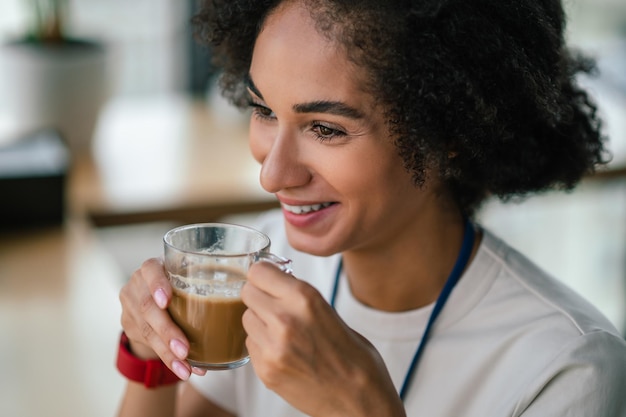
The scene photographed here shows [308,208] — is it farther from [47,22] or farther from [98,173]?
[47,22]

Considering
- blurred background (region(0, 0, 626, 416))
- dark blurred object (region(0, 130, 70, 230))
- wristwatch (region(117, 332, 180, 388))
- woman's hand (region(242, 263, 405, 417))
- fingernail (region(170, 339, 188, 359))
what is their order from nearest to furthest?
woman's hand (region(242, 263, 405, 417)) < fingernail (region(170, 339, 188, 359)) < wristwatch (region(117, 332, 180, 388)) < blurred background (region(0, 0, 626, 416)) < dark blurred object (region(0, 130, 70, 230))

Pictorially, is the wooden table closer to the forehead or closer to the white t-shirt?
the white t-shirt

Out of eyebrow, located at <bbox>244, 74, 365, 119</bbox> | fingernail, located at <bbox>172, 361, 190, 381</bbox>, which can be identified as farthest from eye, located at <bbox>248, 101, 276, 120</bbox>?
fingernail, located at <bbox>172, 361, 190, 381</bbox>

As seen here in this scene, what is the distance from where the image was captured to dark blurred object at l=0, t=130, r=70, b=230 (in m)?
2.35

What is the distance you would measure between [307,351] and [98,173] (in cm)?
179

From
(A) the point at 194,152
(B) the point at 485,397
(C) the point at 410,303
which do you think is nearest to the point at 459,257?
(C) the point at 410,303

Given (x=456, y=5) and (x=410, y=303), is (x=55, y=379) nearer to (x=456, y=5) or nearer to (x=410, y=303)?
(x=410, y=303)

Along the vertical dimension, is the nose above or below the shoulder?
above

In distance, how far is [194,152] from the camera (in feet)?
9.53

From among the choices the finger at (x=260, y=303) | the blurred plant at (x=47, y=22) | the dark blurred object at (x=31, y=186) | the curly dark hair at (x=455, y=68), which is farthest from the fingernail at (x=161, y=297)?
the blurred plant at (x=47, y=22)

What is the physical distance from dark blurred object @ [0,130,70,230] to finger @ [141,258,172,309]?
1.25 m

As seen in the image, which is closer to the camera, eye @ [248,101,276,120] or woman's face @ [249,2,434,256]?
woman's face @ [249,2,434,256]

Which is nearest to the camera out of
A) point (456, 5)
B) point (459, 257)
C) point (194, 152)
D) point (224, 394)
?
point (456, 5)

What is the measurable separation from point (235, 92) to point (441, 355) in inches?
24.4
